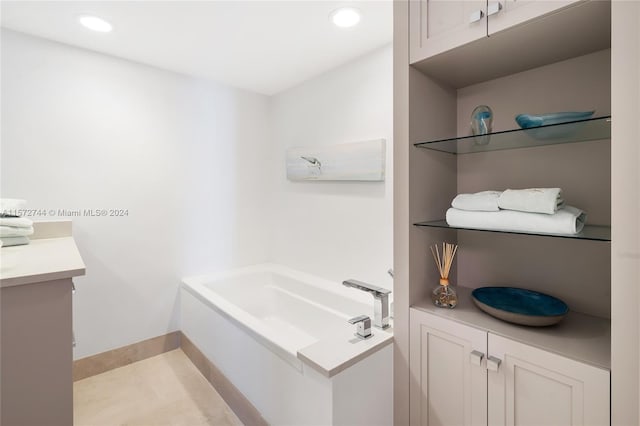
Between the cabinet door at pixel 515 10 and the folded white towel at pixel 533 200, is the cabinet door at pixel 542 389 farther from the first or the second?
the cabinet door at pixel 515 10

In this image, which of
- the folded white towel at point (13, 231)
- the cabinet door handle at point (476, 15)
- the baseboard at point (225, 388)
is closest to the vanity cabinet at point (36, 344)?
the folded white towel at point (13, 231)

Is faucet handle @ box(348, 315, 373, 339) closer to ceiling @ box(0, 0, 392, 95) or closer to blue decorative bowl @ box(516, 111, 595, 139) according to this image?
blue decorative bowl @ box(516, 111, 595, 139)

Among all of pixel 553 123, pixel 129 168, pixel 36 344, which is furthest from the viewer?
pixel 129 168

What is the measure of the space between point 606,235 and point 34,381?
1909 mm

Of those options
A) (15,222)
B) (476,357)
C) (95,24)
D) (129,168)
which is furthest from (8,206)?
(476,357)

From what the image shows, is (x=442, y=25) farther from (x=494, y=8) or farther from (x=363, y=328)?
(x=363, y=328)

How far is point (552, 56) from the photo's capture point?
4.03ft

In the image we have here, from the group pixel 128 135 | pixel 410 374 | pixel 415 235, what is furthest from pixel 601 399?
pixel 128 135

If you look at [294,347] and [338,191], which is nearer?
[294,347]

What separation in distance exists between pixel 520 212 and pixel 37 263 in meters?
1.79

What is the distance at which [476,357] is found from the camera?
1.15 m

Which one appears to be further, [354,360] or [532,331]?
[354,360]

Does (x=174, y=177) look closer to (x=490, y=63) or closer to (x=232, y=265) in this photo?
(x=232, y=265)

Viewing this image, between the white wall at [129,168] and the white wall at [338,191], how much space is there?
0.38m
